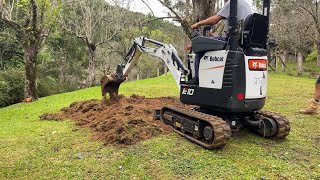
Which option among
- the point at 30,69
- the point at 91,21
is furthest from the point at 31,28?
the point at 91,21

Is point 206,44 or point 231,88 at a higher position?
point 206,44

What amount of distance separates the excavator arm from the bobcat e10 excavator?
2.89 feet

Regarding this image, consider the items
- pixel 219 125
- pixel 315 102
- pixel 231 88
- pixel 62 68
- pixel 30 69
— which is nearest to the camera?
pixel 219 125

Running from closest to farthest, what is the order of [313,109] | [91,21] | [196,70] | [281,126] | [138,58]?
[281,126] < [196,70] < [313,109] < [138,58] < [91,21]

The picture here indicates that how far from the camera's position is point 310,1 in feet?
74.0

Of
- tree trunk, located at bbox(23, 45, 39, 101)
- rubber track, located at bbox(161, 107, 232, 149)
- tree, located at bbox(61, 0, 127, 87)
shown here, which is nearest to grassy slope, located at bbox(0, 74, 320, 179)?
rubber track, located at bbox(161, 107, 232, 149)

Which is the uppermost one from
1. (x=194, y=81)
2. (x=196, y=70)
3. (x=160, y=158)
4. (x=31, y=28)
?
(x=31, y=28)

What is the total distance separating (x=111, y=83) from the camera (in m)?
8.59

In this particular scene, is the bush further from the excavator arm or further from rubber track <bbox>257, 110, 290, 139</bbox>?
rubber track <bbox>257, 110, 290, 139</bbox>

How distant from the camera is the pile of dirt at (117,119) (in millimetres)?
5855

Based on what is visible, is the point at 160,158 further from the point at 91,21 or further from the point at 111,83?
the point at 91,21

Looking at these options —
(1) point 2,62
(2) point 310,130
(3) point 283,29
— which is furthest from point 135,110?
(3) point 283,29

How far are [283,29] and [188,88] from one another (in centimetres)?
2706

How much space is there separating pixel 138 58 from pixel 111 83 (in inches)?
41.2
